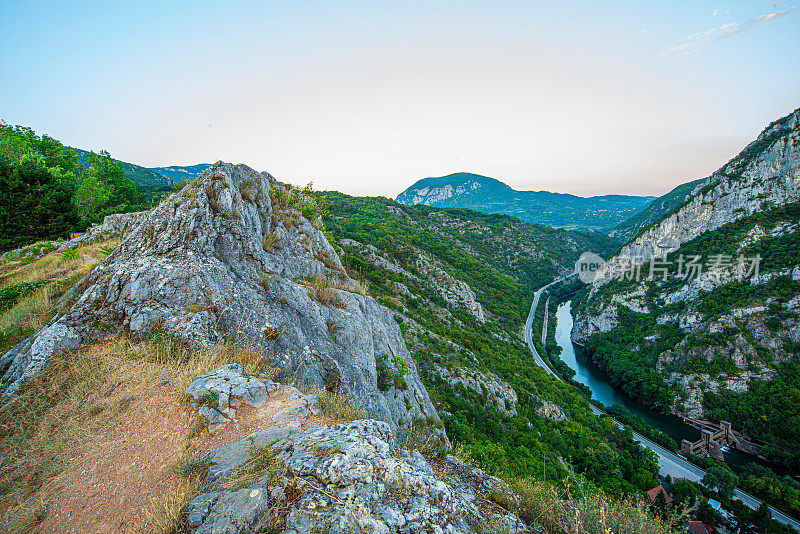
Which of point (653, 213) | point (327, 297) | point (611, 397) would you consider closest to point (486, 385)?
point (327, 297)

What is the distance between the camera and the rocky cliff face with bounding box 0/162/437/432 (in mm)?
6543

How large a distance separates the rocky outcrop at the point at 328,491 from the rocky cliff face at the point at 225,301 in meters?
3.26

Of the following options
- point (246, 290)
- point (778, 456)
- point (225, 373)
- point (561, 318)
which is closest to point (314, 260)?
point (246, 290)

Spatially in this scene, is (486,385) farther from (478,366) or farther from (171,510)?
(171,510)

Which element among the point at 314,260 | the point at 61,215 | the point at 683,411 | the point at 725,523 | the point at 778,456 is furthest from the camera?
the point at 683,411

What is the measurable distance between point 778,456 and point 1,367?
80648mm

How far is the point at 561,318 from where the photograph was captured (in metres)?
96.0

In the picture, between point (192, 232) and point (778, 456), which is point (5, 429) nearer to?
point (192, 232)

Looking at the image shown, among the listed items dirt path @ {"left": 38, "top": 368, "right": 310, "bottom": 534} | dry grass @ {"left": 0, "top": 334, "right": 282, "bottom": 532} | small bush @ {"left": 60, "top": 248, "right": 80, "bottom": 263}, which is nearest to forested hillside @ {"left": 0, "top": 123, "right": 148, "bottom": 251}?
small bush @ {"left": 60, "top": 248, "right": 80, "bottom": 263}

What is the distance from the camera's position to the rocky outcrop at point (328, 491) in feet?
10.6

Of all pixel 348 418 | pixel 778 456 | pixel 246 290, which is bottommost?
pixel 778 456

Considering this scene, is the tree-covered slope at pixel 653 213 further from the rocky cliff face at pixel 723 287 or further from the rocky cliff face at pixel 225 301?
the rocky cliff face at pixel 225 301

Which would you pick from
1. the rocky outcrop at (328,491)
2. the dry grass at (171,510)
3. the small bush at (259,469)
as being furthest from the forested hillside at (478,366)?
the dry grass at (171,510)

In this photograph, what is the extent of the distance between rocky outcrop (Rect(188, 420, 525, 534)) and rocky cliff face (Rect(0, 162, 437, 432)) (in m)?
3.26
